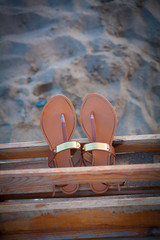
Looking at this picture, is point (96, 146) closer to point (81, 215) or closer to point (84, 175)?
point (84, 175)

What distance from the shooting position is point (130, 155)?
1110 millimetres

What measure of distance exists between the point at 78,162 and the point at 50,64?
1.14m

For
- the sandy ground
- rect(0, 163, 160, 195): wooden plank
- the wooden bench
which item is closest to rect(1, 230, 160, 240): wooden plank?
the wooden bench

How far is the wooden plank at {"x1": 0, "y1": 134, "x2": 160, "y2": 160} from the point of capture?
1006 millimetres

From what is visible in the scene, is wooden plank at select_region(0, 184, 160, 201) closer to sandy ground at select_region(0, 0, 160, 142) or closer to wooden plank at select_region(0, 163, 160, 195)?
wooden plank at select_region(0, 163, 160, 195)

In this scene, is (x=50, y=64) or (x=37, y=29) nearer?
(x=50, y=64)

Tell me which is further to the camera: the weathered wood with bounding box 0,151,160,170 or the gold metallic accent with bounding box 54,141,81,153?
the weathered wood with bounding box 0,151,160,170

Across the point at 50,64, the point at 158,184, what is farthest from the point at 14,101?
the point at 158,184

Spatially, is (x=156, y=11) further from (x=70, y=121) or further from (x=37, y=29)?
(x=70, y=121)

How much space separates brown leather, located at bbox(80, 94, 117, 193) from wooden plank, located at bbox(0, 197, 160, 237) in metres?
0.24

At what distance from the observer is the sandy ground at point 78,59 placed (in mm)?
1575

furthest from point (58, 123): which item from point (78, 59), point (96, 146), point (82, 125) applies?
point (78, 59)

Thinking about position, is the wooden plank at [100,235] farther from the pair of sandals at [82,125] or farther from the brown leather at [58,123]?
the brown leather at [58,123]

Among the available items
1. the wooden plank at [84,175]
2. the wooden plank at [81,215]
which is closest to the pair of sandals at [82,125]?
the wooden plank at [81,215]
